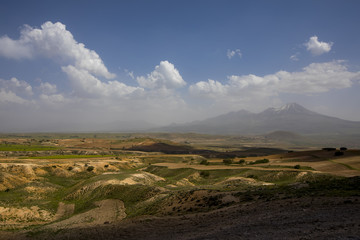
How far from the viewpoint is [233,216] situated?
2153 cm

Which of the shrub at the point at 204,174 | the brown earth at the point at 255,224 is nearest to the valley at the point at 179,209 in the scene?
the brown earth at the point at 255,224

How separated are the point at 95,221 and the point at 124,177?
22.7m

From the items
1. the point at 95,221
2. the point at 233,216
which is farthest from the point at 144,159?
the point at 233,216

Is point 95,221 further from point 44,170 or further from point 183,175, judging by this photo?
point 44,170

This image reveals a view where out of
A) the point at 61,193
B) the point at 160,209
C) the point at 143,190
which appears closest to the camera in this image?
the point at 160,209

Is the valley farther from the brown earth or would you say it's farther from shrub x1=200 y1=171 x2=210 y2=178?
shrub x1=200 y1=171 x2=210 y2=178

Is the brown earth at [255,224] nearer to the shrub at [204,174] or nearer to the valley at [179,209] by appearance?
the valley at [179,209]

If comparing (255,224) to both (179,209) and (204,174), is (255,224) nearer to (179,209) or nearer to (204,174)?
(179,209)

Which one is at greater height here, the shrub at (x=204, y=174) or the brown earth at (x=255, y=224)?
the brown earth at (x=255, y=224)

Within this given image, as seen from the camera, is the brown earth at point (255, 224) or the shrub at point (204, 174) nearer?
the brown earth at point (255, 224)

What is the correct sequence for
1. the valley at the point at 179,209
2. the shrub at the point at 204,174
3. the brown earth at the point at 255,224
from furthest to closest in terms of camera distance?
the shrub at the point at 204,174, the valley at the point at 179,209, the brown earth at the point at 255,224

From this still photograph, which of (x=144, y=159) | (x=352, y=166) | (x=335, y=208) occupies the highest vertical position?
(x=335, y=208)

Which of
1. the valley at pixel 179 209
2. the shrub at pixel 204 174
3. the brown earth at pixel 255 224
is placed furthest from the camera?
the shrub at pixel 204 174

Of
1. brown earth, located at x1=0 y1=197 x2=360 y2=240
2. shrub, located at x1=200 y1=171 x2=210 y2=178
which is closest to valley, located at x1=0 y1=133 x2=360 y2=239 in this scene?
brown earth, located at x1=0 y1=197 x2=360 y2=240
